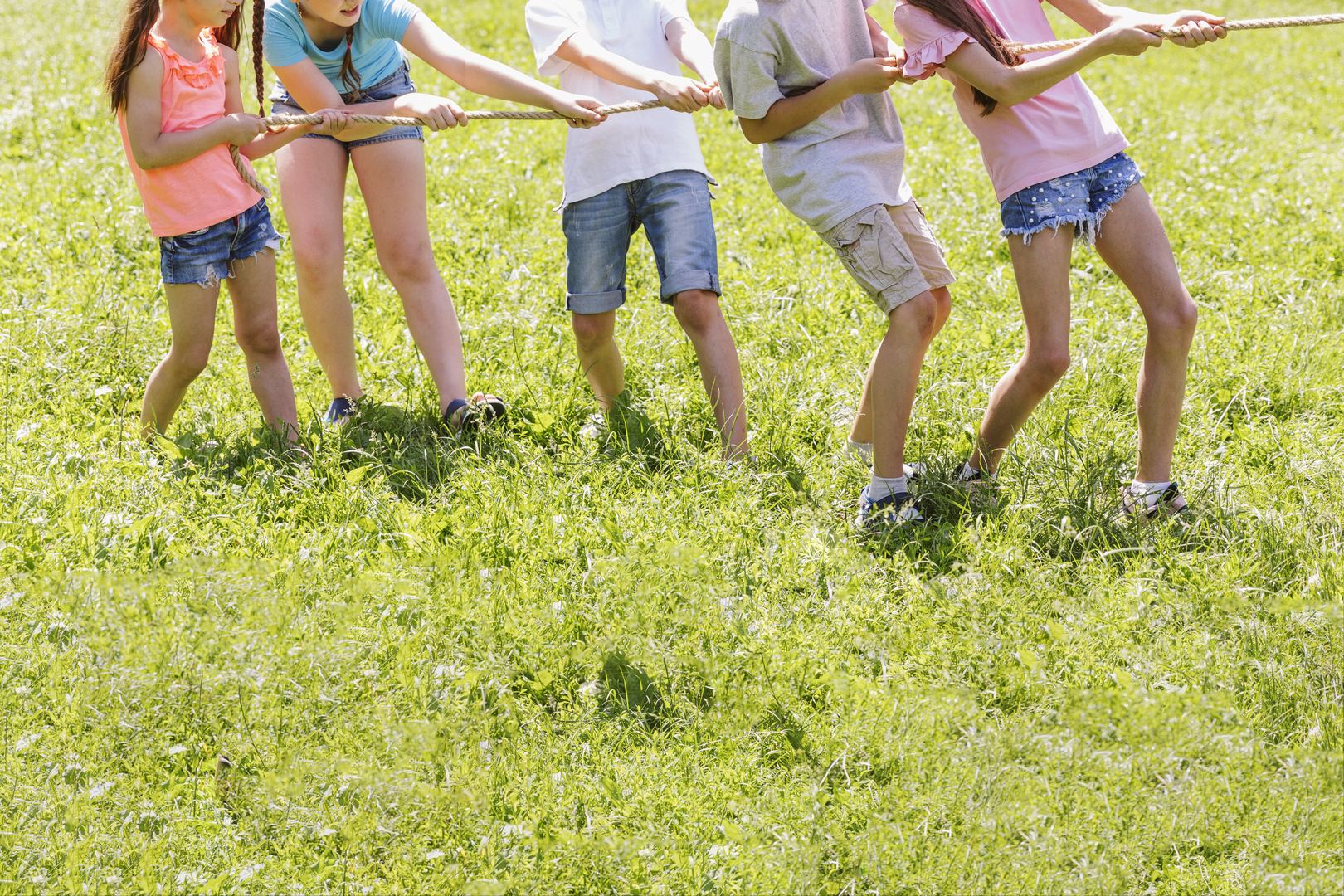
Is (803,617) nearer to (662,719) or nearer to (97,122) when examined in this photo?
(662,719)

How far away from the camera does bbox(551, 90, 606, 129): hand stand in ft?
12.5

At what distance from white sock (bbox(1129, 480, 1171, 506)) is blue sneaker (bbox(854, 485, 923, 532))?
67 centimetres

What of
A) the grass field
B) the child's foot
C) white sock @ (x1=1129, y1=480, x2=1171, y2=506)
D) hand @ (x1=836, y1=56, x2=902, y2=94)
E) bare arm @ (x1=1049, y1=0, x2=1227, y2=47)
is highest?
bare arm @ (x1=1049, y1=0, x2=1227, y2=47)

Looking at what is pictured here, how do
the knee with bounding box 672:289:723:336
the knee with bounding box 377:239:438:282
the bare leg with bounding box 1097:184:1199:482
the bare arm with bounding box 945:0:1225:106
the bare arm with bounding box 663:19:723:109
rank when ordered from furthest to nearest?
the knee with bounding box 377:239:438:282 < the knee with bounding box 672:289:723:336 < the bare arm with bounding box 663:19:723:109 < the bare leg with bounding box 1097:184:1199:482 < the bare arm with bounding box 945:0:1225:106

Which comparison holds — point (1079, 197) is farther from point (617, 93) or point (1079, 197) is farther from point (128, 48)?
point (128, 48)

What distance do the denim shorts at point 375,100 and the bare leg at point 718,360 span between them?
48.1 inches

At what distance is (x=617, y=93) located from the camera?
420 cm

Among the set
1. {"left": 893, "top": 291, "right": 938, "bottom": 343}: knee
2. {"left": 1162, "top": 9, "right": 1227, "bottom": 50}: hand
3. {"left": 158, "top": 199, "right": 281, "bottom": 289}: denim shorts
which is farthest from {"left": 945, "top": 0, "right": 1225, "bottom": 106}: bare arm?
{"left": 158, "top": 199, "right": 281, "bottom": 289}: denim shorts

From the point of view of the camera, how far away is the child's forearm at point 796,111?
137 inches

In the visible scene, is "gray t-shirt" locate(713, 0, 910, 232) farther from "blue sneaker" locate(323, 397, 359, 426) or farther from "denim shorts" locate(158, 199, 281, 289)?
"blue sneaker" locate(323, 397, 359, 426)

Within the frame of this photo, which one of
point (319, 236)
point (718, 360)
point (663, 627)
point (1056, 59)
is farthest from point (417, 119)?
point (1056, 59)

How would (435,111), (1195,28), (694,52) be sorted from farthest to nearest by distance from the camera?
(694,52) < (435,111) < (1195,28)

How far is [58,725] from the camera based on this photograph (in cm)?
289

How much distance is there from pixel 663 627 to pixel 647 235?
153cm
